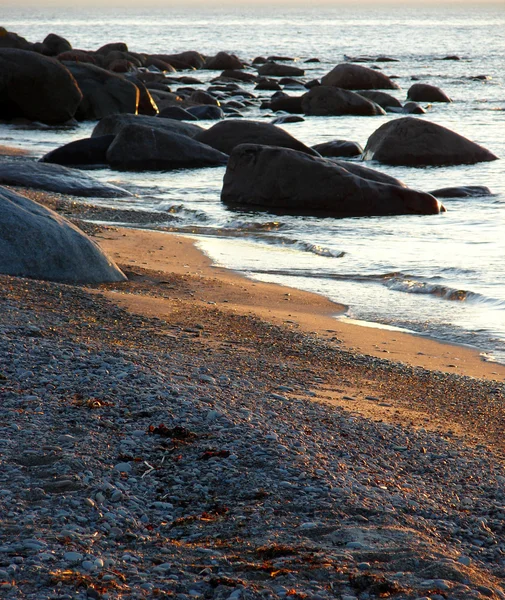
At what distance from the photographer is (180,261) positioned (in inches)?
333

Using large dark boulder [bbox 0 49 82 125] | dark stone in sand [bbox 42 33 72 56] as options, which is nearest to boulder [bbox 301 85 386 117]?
large dark boulder [bbox 0 49 82 125]

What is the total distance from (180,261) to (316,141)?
37.3 ft

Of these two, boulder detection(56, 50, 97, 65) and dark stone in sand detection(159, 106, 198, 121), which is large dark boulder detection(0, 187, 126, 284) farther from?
boulder detection(56, 50, 97, 65)

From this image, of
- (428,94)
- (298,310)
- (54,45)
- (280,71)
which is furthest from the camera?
(280,71)

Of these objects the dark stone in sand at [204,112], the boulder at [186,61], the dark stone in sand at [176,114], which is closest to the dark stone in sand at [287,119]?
the dark stone in sand at [204,112]

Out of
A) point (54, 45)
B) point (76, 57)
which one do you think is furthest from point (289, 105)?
point (54, 45)

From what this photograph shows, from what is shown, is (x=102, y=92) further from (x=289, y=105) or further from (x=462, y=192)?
(x=462, y=192)

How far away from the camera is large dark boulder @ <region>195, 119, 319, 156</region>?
14836 millimetres

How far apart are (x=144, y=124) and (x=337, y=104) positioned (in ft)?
30.6

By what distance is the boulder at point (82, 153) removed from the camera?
603 inches

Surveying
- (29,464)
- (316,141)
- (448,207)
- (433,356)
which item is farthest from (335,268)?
(316,141)

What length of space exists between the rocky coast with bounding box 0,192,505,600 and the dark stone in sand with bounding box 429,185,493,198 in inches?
306

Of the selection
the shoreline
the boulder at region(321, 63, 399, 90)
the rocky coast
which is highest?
the boulder at region(321, 63, 399, 90)

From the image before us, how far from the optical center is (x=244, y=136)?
1575cm
